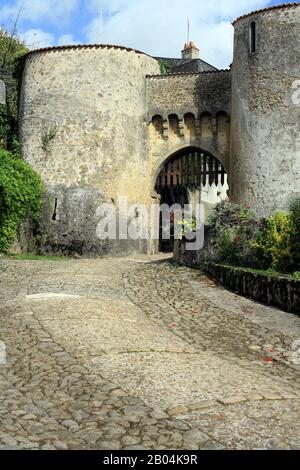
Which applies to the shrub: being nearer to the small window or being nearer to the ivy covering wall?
the small window

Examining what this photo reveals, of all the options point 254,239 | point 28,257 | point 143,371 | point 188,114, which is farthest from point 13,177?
point 143,371

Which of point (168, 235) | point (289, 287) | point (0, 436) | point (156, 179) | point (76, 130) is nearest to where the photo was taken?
point (0, 436)

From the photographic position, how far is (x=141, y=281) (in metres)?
12.6

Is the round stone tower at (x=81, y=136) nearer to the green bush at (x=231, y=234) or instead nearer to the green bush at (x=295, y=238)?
the green bush at (x=231, y=234)

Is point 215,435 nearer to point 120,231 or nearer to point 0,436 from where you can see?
point 0,436

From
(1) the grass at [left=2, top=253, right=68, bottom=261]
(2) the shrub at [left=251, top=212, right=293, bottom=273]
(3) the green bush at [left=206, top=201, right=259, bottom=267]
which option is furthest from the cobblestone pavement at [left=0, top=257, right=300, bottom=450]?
(1) the grass at [left=2, top=253, right=68, bottom=261]

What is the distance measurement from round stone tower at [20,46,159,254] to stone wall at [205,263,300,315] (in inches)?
313

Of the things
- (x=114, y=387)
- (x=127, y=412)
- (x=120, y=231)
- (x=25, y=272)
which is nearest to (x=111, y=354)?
(x=114, y=387)

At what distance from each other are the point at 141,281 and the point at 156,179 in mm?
9578

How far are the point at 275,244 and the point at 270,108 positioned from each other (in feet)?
24.3

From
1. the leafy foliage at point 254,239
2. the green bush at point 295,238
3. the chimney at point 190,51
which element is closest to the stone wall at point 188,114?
the leafy foliage at point 254,239

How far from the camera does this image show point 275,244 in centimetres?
1159

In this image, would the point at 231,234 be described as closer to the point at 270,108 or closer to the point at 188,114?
the point at 270,108

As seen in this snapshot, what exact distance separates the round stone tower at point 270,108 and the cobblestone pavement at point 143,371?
24.6 feet
